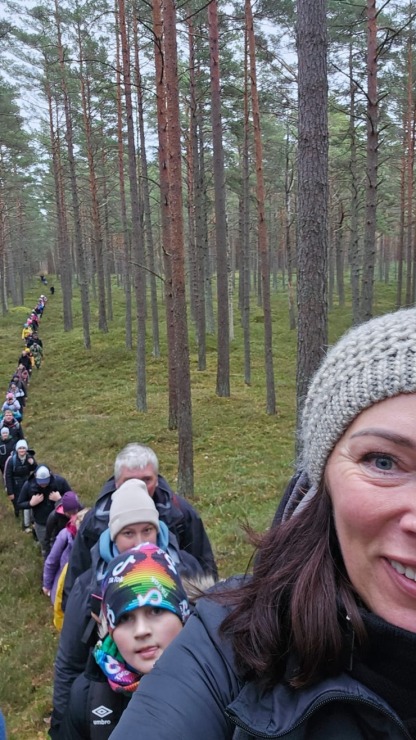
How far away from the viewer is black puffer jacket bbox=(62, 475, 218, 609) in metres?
3.15

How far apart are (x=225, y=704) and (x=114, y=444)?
12556mm

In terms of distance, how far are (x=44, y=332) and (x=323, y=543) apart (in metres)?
32.3

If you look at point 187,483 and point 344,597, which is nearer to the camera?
point 344,597

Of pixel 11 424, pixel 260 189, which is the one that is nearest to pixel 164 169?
pixel 260 189

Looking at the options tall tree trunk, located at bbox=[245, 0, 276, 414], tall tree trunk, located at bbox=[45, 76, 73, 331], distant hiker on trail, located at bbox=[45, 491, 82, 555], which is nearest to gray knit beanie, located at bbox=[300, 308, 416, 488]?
distant hiker on trail, located at bbox=[45, 491, 82, 555]

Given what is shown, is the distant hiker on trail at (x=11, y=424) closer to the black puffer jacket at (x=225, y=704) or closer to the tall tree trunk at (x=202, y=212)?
the black puffer jacket at (x=225, y=704)

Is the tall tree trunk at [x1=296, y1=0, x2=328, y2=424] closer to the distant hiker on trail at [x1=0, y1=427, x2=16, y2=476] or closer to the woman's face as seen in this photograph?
the woman's face

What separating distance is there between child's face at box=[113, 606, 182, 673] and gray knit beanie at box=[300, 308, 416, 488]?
40.5 inches

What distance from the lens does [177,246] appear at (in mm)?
8875

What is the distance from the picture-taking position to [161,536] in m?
2.85

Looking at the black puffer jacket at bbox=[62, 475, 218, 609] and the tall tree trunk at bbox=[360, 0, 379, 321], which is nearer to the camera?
the black puffer jacket at bbox=[62, 475, 218, 609]

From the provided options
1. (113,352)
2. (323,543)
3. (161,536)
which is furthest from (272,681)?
(113,352)

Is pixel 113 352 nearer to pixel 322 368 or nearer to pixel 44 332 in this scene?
pixel 44 332

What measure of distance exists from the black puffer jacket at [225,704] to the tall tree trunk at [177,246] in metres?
7.71
